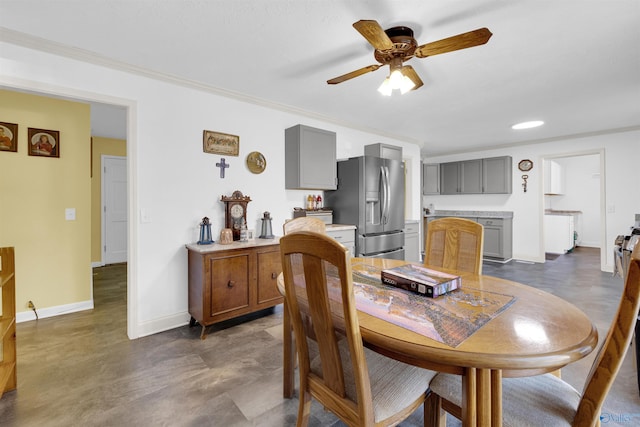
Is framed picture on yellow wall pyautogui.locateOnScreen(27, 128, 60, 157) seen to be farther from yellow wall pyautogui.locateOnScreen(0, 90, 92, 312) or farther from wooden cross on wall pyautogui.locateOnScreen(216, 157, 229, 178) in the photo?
wooden cross on wall pyautogui.locateOnScreen(216, 157, 229, 178)

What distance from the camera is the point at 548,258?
591 centimetres

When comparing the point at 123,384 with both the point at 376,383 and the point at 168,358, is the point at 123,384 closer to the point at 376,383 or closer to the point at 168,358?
the point at 168,358

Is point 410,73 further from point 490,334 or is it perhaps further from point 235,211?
point 235,211

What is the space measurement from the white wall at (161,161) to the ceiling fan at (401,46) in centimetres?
152

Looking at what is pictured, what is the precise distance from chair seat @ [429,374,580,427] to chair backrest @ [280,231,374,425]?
38 cm

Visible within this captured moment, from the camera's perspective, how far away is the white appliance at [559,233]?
624cm

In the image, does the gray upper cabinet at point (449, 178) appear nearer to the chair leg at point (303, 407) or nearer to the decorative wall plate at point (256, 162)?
the decorative wall plate at point (256, 162)

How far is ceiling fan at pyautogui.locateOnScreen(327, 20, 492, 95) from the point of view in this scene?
157 cm

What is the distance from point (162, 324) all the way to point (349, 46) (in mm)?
2970

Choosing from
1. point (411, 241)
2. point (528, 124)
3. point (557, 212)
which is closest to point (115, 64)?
point (411, 241)

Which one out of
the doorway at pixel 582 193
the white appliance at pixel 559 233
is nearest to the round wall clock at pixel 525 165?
the white appliance at pixel 559 233

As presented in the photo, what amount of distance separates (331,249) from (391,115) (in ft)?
11.6

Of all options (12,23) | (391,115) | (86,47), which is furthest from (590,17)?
(12,23)

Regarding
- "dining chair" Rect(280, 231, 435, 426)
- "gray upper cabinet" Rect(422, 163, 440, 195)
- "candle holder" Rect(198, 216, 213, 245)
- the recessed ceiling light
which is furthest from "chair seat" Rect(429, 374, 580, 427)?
"gray upper cabinet" Rect(422, 163, 440, 195)
